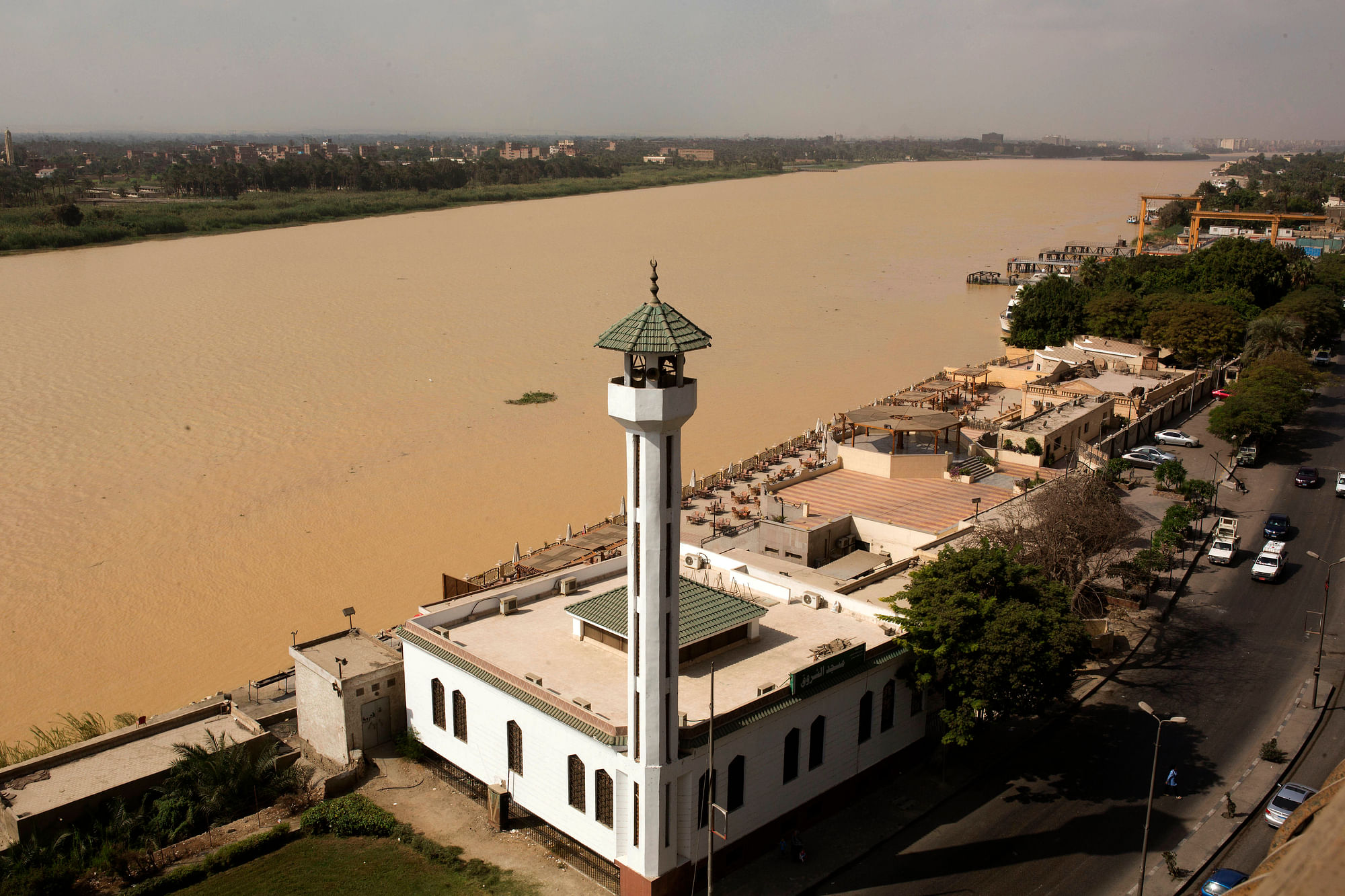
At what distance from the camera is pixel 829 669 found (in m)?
22.2

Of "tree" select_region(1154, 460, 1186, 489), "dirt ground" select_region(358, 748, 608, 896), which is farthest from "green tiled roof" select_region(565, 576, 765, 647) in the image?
"tree" select_region(1154, 460, 1186, 489)

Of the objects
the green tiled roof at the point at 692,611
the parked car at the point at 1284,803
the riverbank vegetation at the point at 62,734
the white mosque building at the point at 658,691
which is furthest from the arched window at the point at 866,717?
the riverbank vegetation at the point at 62,734

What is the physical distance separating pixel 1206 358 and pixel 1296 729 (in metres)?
43.4

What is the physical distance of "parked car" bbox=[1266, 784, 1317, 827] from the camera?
21.8m

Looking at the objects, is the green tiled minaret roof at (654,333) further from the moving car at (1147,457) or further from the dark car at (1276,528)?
the moving car at (1147,457)

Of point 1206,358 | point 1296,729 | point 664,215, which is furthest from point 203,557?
point 664,215

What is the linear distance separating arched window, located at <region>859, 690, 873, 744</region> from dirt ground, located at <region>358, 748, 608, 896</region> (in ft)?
22.2

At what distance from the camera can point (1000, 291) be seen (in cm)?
10294

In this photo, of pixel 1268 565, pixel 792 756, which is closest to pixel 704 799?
pixel 792 756

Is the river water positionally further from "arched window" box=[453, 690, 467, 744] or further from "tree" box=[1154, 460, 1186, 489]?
"tree" box=[1154, 460, 1186, 489]

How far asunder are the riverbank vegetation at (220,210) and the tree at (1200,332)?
108930 millimetres

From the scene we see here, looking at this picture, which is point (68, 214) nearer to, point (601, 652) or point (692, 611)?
point (601, 652)

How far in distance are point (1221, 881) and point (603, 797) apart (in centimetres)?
1185

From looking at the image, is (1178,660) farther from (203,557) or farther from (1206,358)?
(1206,358)
